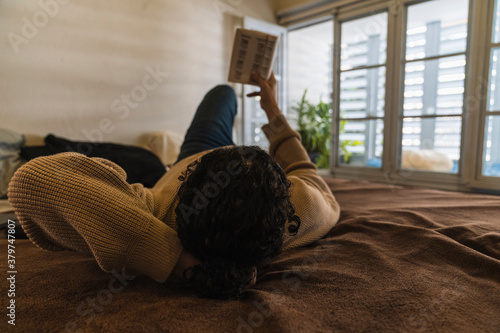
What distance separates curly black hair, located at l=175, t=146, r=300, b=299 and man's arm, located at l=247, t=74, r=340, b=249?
0.21 m

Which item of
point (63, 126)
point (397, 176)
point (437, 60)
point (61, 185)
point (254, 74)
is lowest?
point (397, 176)

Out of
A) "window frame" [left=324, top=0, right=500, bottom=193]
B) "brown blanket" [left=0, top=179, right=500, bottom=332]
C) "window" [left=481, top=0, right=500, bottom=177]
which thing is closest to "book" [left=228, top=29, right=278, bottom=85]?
"brown blanket" [left=0, top=179, right=500, bottom=332]

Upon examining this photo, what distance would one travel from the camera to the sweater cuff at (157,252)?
583 mm

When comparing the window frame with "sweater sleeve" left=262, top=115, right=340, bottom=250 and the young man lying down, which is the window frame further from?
the young man lying down

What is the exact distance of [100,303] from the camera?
0.55 meters

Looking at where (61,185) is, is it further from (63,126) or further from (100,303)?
(63,126)

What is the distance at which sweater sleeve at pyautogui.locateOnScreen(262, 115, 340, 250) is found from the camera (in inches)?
32.3

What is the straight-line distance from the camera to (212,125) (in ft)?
4.96

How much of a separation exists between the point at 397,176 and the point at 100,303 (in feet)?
8.54

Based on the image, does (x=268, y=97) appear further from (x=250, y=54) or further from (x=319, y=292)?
(x=319, y=292)

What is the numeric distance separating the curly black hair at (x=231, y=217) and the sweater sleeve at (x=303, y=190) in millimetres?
206

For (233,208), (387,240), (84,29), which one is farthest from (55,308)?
(84,29)

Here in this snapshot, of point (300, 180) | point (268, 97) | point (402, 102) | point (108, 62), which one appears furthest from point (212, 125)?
point (402, 102)

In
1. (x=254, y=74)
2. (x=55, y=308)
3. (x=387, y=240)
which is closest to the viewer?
(x=55, y=308)
